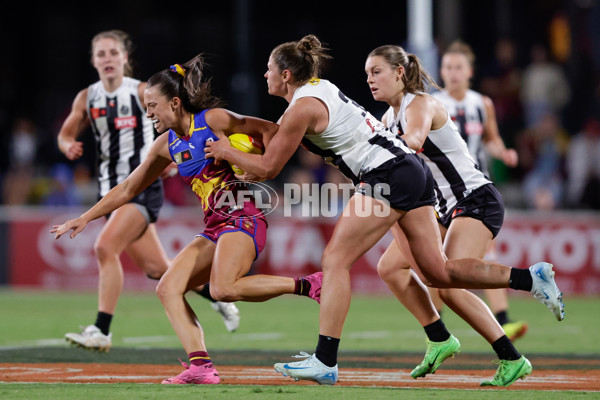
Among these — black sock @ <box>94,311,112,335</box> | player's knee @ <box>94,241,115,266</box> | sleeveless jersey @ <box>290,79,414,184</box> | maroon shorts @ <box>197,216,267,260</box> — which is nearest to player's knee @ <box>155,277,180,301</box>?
maroon shorts @ <box>197,216,267,260</box>

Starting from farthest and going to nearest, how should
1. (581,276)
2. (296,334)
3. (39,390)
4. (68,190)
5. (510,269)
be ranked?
(68,190)
(581,276)
(296,334)
(510,269)
(39,390)

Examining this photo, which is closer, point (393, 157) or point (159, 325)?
point (393, 157)

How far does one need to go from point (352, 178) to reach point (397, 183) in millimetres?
314

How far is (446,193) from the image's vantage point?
7.30m

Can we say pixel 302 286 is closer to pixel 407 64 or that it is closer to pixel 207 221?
pixel 207 221

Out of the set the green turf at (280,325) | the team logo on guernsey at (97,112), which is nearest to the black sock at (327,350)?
the green turf at (280,325)

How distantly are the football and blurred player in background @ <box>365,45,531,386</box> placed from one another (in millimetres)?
908

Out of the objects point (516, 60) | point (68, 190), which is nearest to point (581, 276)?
point (516, 60)

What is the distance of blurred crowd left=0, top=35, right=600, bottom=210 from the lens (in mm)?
16172

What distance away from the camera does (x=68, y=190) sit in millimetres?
17188

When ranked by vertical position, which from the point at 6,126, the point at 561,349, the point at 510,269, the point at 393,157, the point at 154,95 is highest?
the point at 6,126

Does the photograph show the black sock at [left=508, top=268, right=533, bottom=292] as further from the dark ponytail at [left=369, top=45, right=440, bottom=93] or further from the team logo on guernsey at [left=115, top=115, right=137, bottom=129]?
the team logo on guernsey at [left=115, top=115, right=137, bottom=129]

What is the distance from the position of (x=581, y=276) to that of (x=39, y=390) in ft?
35.1

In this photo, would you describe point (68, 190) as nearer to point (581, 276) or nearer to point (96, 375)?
point (581, 276)
